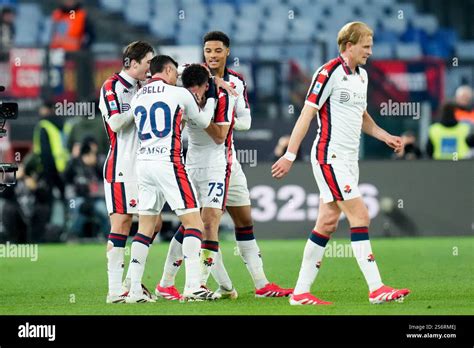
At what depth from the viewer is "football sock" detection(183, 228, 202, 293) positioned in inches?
365

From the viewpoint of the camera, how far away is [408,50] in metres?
23.2

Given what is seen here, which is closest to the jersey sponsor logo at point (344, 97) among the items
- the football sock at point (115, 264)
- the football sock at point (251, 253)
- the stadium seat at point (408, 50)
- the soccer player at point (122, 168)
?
the football sock at point (251, 253)

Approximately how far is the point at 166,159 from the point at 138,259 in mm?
781

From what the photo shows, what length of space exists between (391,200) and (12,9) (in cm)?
1085

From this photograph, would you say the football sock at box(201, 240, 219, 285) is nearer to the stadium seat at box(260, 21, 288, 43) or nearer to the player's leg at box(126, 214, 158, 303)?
the player's leg at box(126, 214, 158, 303)

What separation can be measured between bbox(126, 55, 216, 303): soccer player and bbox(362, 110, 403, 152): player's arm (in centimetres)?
116

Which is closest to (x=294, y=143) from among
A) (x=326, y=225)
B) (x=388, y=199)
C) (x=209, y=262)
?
(x=326, y=225)

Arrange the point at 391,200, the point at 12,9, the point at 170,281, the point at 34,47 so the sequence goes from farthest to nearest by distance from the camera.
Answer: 1. the point at 12,9
2. the point at 34,47
3. the point at 391,200
4. the point at 170,281

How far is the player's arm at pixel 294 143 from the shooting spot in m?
8.64

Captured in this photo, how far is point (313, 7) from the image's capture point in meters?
24.2

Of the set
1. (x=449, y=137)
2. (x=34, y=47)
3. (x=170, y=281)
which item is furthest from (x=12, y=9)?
(x=170, y=281)

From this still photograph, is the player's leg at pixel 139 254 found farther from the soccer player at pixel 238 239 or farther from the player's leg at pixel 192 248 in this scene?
the soccer player at pixel 238 239
